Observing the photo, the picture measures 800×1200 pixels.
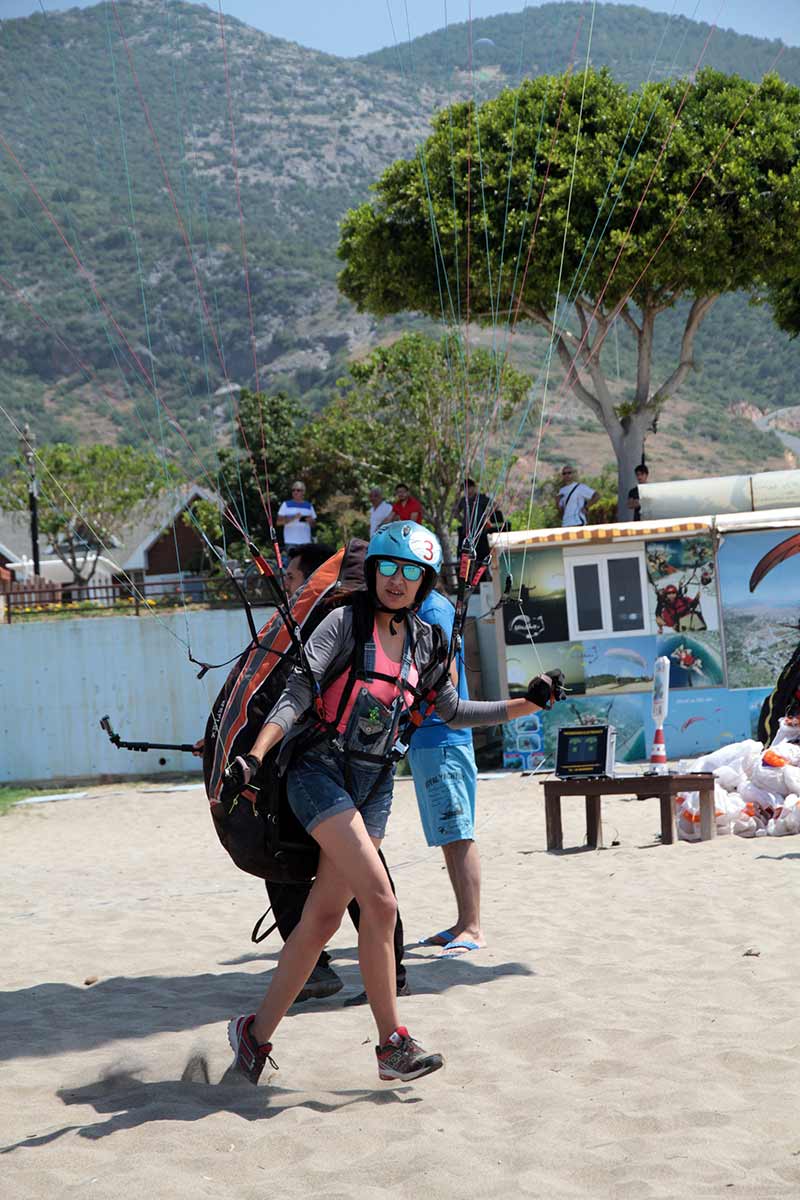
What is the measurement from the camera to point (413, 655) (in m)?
4.12

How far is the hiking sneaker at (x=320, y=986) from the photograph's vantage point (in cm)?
526

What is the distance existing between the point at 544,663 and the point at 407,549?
10.3 metres

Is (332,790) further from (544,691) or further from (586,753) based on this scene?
(586,753)

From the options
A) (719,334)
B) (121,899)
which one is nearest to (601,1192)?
(121,899)

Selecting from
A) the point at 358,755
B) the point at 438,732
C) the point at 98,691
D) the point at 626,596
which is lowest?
the point at 98,691

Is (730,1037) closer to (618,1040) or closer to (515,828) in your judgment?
(618,1040)

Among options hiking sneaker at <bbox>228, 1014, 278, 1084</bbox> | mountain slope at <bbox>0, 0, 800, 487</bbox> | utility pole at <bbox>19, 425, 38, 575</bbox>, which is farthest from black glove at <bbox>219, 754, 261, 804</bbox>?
mountain slope at <bbox>0, 0, 800, 487</bbox>

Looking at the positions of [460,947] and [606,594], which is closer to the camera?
[460,947]

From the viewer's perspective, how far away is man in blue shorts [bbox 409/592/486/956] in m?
5.80

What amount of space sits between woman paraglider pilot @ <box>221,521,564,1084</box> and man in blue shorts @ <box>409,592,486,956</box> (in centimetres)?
163

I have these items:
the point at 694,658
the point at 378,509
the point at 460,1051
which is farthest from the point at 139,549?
the point at 460,1051

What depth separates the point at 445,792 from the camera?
5809mm

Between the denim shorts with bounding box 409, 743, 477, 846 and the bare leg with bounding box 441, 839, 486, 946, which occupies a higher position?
the denim shorts with bounding box 409, 743, 477, 846

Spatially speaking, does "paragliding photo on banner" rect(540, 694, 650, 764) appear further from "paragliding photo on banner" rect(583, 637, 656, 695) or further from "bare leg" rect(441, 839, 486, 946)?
"bare leg" rect(441, 839, 486, 946)
